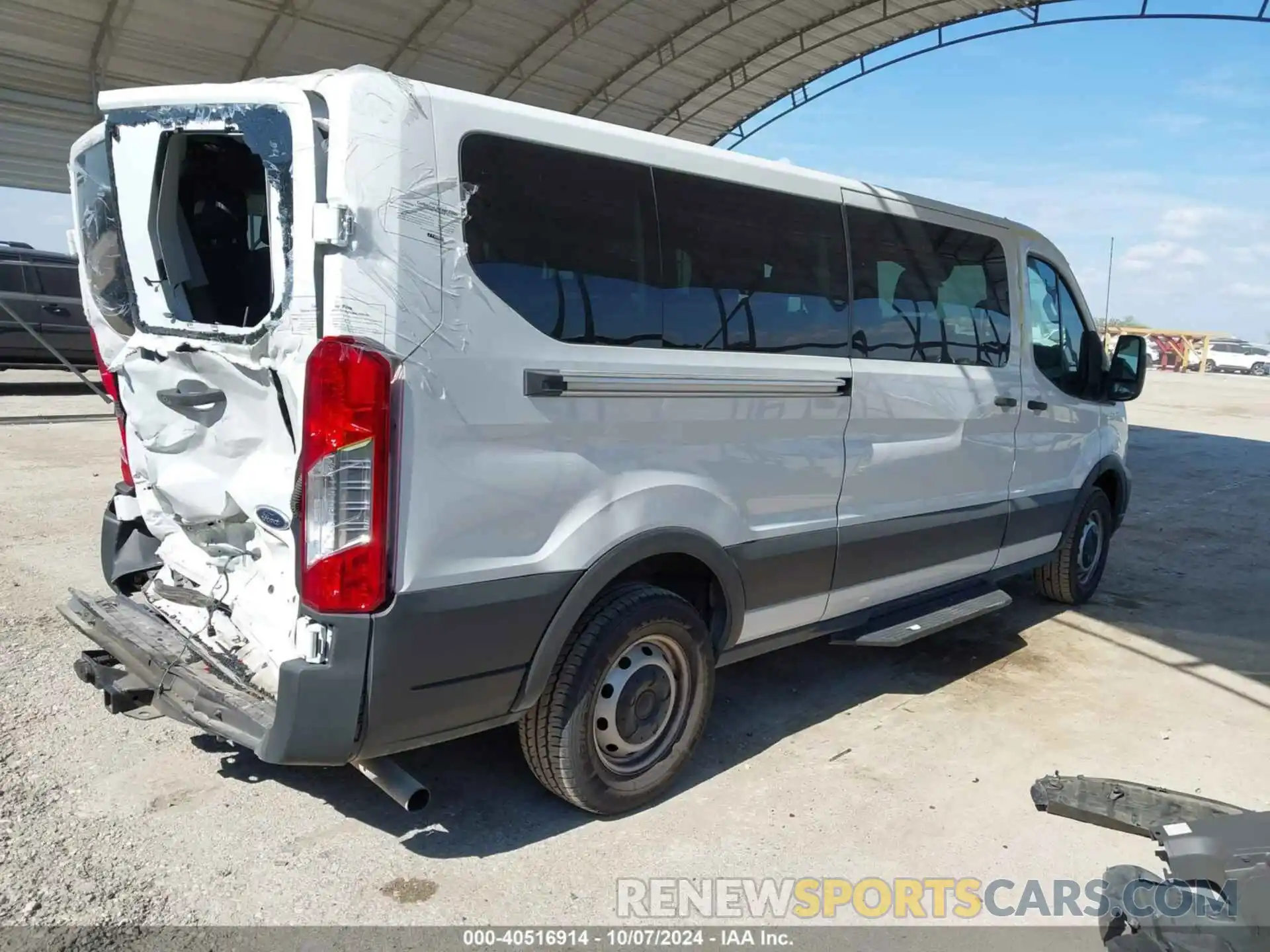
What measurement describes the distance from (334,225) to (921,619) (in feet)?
10.6

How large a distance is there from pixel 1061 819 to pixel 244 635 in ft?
9.92

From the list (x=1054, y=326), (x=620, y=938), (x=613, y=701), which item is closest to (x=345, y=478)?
(x=613, y=701)

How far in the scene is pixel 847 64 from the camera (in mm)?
18109

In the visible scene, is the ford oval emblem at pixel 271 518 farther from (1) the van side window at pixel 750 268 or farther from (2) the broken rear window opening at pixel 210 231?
(1) the van side window at pixel 750 268

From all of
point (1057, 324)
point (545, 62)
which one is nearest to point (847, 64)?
point (545, 62)

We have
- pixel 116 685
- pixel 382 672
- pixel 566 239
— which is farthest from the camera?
pixel 116 685

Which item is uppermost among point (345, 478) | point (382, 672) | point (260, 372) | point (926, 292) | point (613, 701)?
point (926, 292)

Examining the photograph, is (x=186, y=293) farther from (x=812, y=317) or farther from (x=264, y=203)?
(x=812, y=317)

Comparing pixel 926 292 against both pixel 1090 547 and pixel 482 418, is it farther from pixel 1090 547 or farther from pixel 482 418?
pixel 1090 547

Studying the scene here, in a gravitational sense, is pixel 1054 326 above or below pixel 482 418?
above

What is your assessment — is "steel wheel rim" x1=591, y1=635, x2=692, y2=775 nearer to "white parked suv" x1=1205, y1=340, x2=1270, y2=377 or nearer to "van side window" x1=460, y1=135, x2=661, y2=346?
"van side window" x1=460, y1=135, x2=661, y2=346


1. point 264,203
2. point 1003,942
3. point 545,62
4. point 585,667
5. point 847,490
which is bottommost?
point 1003,942

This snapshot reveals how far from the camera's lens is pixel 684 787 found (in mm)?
3668

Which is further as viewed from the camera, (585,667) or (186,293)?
(186,293)
